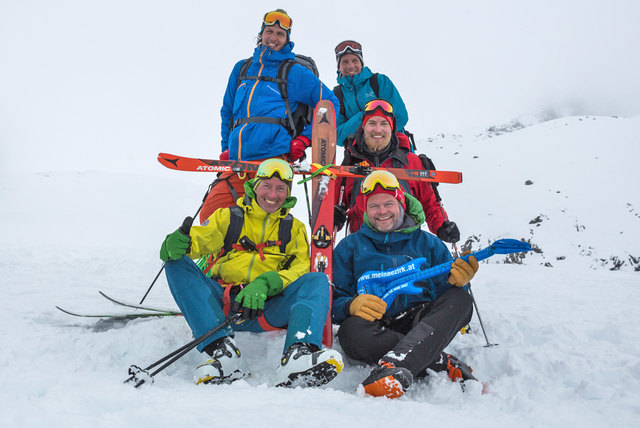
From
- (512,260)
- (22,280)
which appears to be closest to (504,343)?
(22,280)

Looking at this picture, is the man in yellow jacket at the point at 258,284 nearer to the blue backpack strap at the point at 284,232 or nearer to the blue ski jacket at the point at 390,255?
the blue backpack strap at the point at 284,232

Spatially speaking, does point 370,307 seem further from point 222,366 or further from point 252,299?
point 222,366

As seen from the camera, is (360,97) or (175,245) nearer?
(175,245)

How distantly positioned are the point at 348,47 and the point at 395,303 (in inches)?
127

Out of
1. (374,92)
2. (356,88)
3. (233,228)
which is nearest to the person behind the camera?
(233,228)

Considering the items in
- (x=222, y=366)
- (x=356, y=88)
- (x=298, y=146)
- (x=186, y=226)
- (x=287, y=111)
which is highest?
(x=356, y=88)

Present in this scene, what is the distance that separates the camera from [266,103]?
4.03 meters

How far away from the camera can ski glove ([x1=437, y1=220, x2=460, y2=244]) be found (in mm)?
3871

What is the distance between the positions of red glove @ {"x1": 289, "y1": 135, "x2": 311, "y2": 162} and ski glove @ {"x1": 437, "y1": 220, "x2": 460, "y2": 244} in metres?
1.55

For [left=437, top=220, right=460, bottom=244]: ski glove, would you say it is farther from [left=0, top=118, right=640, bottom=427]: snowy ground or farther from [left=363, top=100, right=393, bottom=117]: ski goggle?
[left=363, top=100, right=393, bottom=117]: ski goggle

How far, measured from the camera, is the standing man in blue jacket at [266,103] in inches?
157

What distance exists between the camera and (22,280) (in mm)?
4801

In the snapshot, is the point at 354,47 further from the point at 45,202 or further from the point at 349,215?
the point at 45,202

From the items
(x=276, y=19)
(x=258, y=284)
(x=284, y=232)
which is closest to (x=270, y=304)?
(x=258, y=284)
